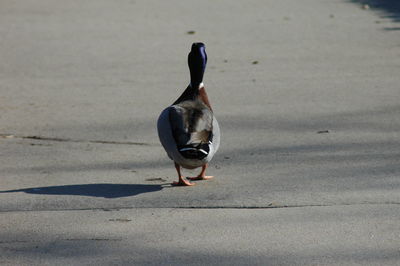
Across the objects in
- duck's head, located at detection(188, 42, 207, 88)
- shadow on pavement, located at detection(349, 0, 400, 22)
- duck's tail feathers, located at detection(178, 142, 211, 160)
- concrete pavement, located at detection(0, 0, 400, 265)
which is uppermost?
duck's head, located at detection(188, 42, 207, 88)

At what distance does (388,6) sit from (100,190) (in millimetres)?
13833

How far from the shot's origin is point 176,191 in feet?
21.1

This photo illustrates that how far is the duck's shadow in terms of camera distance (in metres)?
6.41

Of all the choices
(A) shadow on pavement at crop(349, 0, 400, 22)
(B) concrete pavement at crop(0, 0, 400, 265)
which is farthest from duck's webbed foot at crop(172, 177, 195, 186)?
(A) shadow on pavement at crop(349, 0, 400, 22)

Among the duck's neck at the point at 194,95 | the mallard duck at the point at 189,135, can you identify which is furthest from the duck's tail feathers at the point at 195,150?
the duck's neck at the point at 194,95

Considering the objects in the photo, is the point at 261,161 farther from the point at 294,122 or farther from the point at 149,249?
the point at 149,249

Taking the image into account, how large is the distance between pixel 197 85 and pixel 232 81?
4283mm

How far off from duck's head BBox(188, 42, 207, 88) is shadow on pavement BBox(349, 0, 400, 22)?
33.6 ft

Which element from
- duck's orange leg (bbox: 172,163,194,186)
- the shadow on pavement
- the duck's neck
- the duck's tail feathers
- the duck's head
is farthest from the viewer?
the shadow on pavement

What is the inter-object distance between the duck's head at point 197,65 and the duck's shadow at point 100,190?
2.91 ft

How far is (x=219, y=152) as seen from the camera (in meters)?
7.71

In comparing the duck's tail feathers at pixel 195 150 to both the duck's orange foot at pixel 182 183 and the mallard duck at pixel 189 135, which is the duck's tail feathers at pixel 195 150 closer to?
the mallard duck at pixel 189 135

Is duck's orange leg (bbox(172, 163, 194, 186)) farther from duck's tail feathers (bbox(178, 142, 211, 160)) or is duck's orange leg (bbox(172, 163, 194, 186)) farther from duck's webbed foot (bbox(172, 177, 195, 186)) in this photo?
duck's tail feathers (bbox(178, 142, 211, 160))

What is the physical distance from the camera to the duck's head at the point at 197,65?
7.00 m
